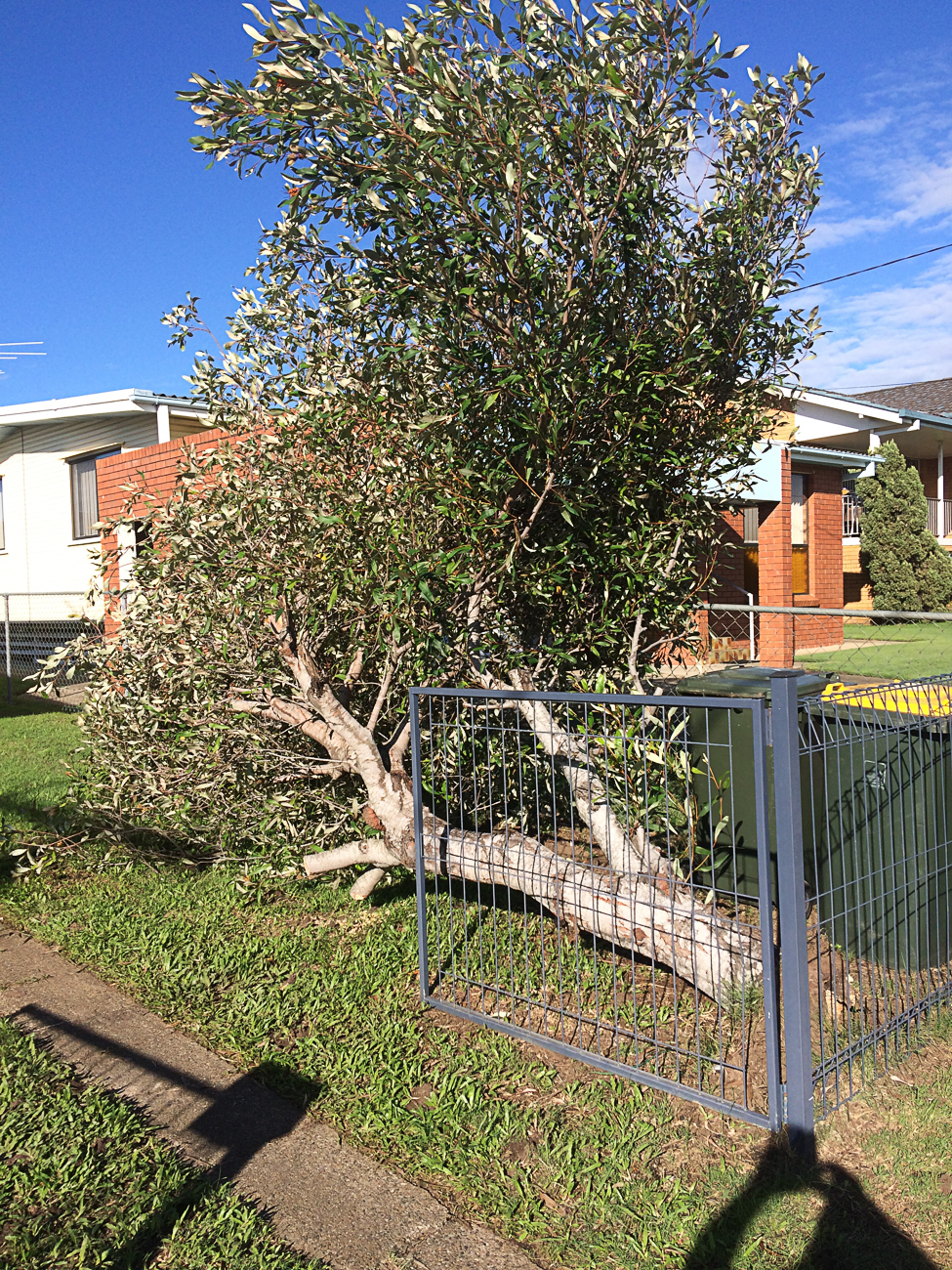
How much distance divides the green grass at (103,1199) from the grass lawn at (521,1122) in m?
0.51

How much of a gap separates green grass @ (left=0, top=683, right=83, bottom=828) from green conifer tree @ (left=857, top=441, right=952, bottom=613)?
1504cm

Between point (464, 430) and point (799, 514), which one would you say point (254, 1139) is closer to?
point (464, 430)

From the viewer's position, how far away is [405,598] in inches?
161

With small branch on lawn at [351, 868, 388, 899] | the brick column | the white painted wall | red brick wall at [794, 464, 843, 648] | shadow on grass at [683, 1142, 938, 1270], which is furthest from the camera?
the white painted wall

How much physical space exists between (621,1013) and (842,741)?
1.46 m

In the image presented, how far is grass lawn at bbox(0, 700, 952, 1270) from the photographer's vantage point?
253 centimetres

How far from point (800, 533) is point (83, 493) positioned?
11.8m

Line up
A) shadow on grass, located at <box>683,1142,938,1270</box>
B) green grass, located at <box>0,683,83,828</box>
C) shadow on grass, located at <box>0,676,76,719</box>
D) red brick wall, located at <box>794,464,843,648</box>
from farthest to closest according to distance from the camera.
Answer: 1. red brick wall, located at <box>794,464,843,648</box>
2. shadow on grass, located at <box>0,676,76,719</box>
3. green grass, located at <box>0,683,83,828</box>
4. shadow on grass, located at <box>683,1142,938,1270</box>

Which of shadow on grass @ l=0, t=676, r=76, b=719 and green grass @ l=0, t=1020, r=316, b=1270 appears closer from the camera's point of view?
green grass @ l=0, t=1020, r=316, b=1270


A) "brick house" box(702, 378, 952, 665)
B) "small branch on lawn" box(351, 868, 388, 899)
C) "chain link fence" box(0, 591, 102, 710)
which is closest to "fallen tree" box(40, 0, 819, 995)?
"small branch on lawn" box(351, 868, 388, 899)

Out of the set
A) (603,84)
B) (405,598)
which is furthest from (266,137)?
(405,598)

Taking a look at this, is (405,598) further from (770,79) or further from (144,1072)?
(770,79)

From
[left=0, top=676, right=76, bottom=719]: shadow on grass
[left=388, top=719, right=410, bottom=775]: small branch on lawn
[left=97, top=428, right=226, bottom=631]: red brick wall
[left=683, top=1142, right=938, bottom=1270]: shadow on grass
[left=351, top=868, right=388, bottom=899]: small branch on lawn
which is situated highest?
[left=97, top=428, right=226, bottom=631]: red brick wall

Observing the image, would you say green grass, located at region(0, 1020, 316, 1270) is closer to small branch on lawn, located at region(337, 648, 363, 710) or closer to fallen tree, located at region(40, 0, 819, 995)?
fallen tree, located at region(40, 0, 819, 995)
